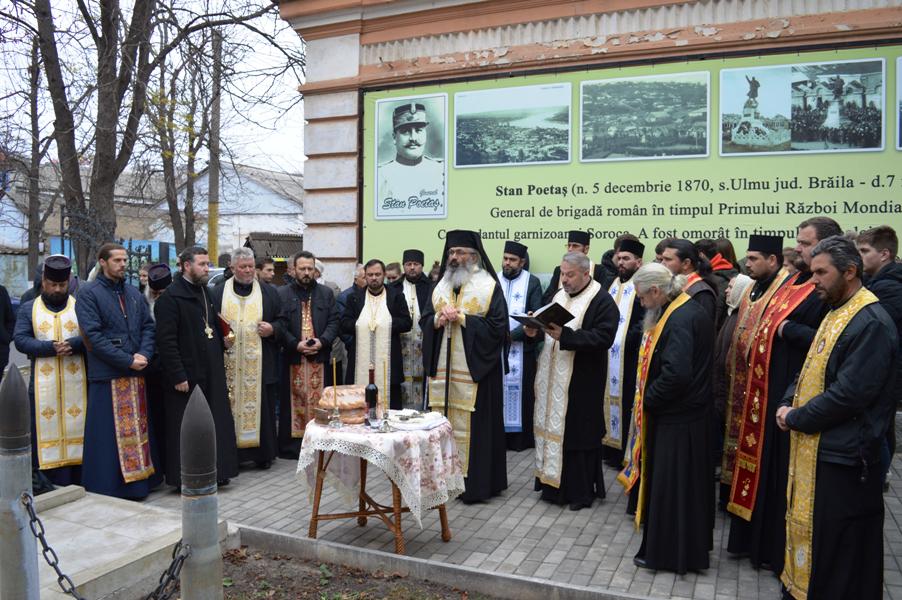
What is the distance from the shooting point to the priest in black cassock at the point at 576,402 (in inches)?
247

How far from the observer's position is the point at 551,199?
931 centimetres

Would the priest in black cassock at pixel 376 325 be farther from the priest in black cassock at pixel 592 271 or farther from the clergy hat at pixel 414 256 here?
the priest in black cassock at pixel 592 271

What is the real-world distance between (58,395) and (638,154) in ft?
21.0

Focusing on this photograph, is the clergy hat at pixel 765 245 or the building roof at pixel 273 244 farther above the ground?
the building roof at pixel 273 244

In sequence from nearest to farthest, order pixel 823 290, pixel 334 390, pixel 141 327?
pixel 823 290, pixel 334 390, pixel 141 327

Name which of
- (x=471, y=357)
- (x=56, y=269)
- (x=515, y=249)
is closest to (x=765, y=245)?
(x=471, y=357)

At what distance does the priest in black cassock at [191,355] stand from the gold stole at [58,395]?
0.72m

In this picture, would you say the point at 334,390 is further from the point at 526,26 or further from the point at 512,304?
the point at 526,26

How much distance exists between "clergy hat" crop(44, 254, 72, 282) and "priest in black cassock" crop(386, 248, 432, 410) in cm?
337

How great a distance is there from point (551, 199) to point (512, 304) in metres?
1.58

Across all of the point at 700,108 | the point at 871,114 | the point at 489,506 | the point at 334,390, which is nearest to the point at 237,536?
the point at 334,390

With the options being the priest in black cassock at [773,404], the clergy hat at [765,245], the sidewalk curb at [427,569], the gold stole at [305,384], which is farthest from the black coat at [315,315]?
the priest in black cassock at [773,404]

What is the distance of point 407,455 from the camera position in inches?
196

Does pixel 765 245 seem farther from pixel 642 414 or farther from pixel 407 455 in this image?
pixel 407 455
